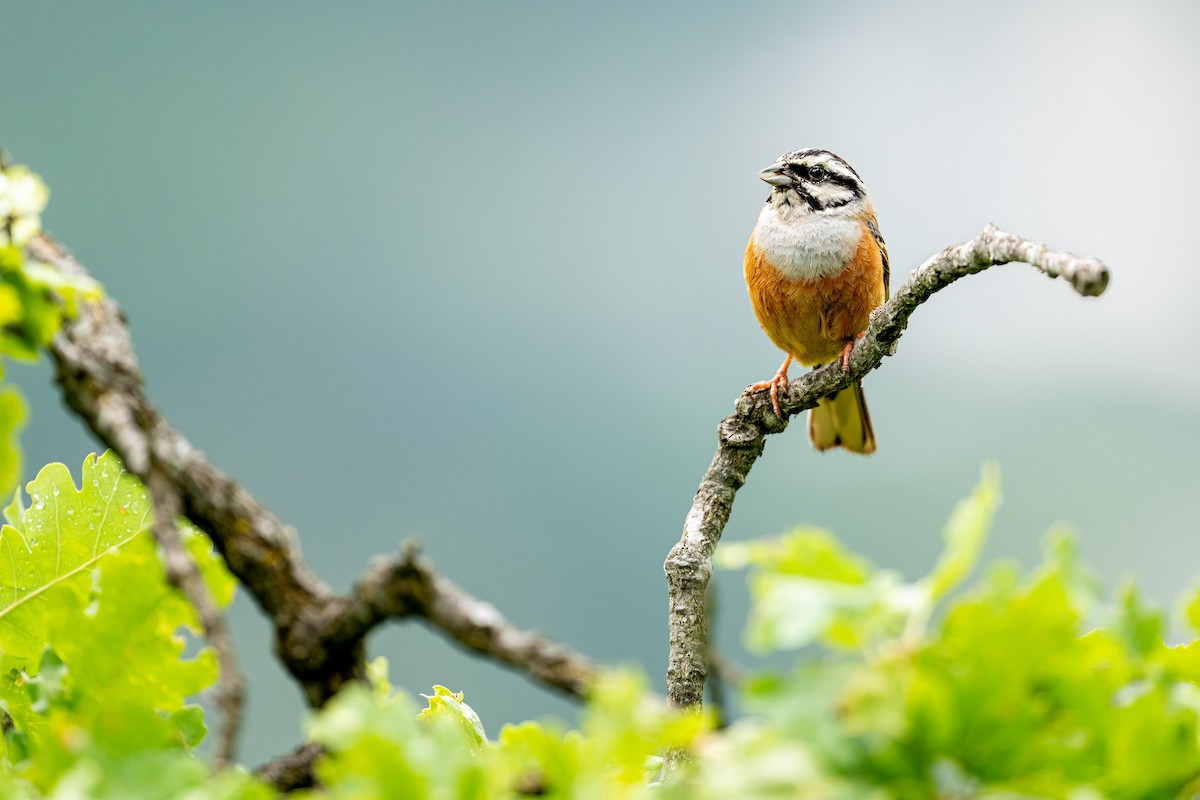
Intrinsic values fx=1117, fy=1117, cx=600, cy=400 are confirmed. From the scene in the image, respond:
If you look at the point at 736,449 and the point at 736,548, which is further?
the point at 736,449

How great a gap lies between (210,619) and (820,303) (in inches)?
193

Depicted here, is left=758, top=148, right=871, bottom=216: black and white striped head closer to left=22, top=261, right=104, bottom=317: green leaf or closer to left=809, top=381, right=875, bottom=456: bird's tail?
left=809, top=381, right=875, bottom=456: bird's tail

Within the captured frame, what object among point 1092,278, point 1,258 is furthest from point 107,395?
point 1092,278

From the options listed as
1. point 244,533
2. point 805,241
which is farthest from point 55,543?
point 805,241

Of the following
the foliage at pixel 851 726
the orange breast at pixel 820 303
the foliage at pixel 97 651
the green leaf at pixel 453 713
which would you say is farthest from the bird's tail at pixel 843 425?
the foliage at pixel 851 726

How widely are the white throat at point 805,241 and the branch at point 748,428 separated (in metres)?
2.21

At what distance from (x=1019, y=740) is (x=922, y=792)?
91mm

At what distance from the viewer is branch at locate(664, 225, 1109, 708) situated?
6.37 ft

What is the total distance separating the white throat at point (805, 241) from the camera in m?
5.64

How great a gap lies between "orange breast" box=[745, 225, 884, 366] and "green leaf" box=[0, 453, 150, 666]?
4.39 m

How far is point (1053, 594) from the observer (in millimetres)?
854

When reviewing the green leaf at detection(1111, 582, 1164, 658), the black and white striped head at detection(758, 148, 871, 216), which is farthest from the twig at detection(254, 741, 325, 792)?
the black and white striped head at detection(758, 148, 871, 216)

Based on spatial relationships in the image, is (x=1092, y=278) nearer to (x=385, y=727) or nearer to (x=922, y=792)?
(x=922, y=792)

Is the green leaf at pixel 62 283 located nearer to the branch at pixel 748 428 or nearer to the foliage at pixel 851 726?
the foliage at pixel 851 726
